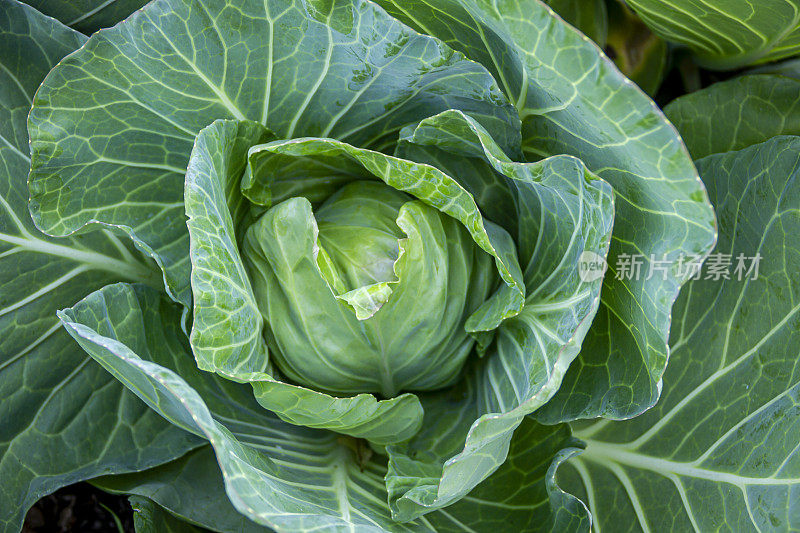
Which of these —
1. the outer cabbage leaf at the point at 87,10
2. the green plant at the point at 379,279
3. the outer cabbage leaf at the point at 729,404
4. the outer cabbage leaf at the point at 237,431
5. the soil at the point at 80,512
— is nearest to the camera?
the outer cabbage leaf at the point at 237,431

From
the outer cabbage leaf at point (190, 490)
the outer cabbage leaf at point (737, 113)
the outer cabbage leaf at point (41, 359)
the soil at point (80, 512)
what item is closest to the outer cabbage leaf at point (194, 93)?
the outer cabbage leaf at point (41, 359)

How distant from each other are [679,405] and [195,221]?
82cm

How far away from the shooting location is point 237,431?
1.12m

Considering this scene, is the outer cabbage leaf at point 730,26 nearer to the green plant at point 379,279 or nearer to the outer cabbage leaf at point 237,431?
the green plant at point 379,279

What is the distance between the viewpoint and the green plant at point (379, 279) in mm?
939

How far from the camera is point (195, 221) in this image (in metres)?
0.91

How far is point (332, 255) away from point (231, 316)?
0.17 meters

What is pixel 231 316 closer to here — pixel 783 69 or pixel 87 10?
pixel 87 10

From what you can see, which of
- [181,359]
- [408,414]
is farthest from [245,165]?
[408,414]

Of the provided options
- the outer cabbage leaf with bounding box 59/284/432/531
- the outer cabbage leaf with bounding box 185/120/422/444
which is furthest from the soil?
the outer cabbage leaf with bounding box 185/120/422/444

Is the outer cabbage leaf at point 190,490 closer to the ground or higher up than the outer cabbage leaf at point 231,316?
closer to the ground

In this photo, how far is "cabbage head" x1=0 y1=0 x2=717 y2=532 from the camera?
922 mm

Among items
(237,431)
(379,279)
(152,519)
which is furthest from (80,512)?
(379,279)

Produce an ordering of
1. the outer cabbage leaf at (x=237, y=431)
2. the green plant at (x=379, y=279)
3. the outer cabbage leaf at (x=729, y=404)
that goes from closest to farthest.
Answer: the outer cabbage leaf at (x=237, y=431) < the green plant at (x=379, y=279) < the outer cabbage leaf at (x=729, y=404)
